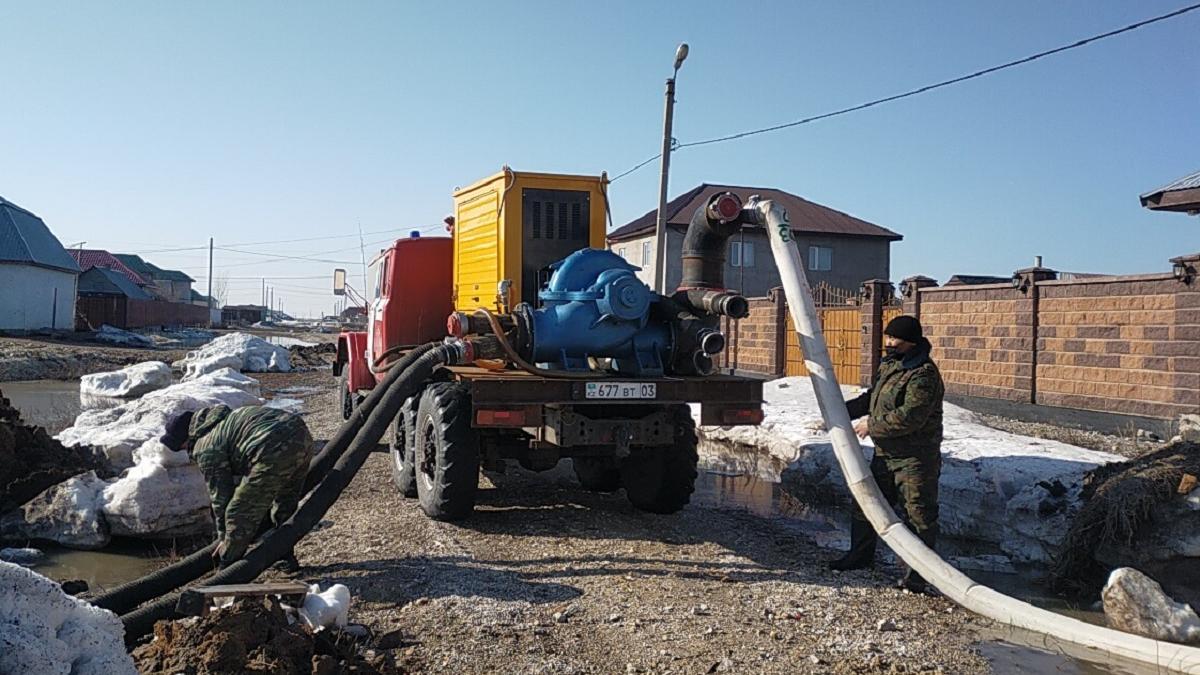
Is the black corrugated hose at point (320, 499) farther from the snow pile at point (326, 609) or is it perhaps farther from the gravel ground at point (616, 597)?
the snow pile at point (326, 609)

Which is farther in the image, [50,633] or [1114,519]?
[1114,519]

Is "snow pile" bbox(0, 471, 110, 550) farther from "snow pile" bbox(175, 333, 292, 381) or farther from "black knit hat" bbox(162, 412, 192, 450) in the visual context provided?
"snow pile" bbox(175, 333, 292, 381)

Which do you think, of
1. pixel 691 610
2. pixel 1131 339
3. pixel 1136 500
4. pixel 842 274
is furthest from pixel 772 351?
pixel 842 274

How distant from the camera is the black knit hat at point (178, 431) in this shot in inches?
239

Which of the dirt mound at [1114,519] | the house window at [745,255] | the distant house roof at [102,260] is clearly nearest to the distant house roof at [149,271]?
the distant house roof at [102,260]

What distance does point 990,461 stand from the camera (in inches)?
343

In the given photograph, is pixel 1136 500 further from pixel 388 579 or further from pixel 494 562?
pixel 388 579

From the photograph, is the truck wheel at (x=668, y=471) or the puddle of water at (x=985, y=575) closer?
the puddle of water at (x=985, y=575)

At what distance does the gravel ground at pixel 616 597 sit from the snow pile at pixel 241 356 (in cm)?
1875

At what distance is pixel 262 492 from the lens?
223 inches

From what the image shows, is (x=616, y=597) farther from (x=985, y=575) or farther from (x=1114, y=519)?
(x=1114, y=519)

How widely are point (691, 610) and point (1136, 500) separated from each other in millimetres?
3496

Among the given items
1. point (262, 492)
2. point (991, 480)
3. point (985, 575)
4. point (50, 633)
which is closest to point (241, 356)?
point (262, 492)

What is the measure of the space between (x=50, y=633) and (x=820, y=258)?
35.9m
